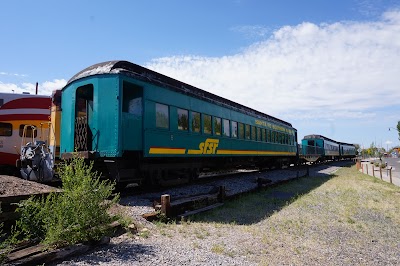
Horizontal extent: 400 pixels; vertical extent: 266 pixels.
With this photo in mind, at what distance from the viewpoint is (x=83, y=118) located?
30.6 feet

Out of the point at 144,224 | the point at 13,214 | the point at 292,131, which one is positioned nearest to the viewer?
the point at 13,214

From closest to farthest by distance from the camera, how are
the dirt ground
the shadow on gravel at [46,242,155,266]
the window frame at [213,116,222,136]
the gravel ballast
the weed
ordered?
the shadow on gravel at [46,242,155,266] → the gravel ballast → the weed → the dirt ground → the window frame at [213,116,222,136]

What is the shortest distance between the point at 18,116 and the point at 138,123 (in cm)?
881

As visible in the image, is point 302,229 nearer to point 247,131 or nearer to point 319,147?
point 247,131

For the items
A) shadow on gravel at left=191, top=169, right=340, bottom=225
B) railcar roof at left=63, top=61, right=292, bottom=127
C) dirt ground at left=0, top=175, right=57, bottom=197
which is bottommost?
shadow on gravel at left=191, top=169, right=340, bottom=225

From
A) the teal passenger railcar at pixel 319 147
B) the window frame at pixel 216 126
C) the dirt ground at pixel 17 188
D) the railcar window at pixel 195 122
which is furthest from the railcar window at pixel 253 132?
the teal passenger railcar at pixel 319 147

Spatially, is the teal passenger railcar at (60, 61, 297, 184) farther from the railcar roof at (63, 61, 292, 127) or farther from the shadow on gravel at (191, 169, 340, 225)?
the shadow on gravel at (191, 169, 340, 225)

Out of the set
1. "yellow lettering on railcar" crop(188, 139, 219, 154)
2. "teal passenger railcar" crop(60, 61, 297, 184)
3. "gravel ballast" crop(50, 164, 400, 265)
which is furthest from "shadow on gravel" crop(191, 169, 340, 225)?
"teal passenger railcar" crop(60, 61, 297, 184)

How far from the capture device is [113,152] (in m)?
8.09

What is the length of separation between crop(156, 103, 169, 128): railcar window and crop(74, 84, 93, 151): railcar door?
1882 millimetres

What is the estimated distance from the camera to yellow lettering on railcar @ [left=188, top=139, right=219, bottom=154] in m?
11.2

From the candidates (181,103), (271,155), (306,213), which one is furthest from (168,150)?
(271,155)

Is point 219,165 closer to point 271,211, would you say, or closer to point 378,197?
point 271,211

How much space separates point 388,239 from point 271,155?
13015mm
